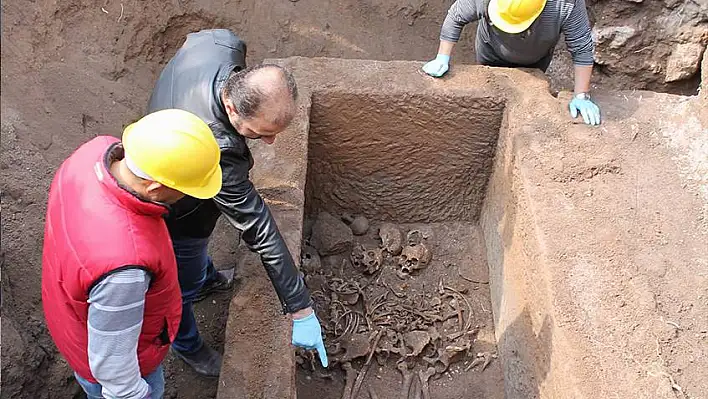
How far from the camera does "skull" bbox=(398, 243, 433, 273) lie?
3.89 metres

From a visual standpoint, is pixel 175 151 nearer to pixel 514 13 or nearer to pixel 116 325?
pixel 116 325

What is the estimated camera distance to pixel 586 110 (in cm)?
350

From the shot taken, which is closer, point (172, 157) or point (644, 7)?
point (172, 157)

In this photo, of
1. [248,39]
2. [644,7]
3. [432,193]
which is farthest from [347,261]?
[644,7]

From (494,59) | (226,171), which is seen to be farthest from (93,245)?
(494,59)

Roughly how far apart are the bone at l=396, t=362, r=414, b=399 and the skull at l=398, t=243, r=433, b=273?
1.89 ft

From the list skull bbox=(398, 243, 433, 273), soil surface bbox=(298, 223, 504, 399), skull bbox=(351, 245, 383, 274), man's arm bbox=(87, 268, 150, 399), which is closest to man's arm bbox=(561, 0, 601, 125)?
soil surface bbox=(298, 223, 504, 399)

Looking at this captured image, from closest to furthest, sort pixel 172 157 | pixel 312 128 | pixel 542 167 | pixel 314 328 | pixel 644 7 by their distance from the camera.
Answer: pixel 172 157, pixel 314 328, pixel 542 167, pixel 312 128, pixel 644 7

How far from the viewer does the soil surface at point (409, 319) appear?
3439mm

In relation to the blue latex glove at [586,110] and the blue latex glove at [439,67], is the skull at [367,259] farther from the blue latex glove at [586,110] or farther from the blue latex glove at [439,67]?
the blue latex glove at [586,110]

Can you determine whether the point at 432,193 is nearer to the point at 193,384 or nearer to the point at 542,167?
the point at 542,167

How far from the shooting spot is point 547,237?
2.98 meters

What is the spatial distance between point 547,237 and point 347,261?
1.24 metres

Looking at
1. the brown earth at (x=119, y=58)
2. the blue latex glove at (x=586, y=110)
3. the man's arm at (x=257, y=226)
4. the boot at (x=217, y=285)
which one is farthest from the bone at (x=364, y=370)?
the blue latex glove at (x=586, y=110)
